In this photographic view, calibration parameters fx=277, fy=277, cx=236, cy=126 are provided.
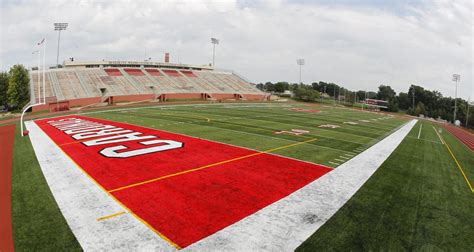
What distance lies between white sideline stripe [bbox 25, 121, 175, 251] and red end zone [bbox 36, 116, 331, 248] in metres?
0.36

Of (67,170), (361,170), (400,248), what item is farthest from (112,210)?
(361,170)

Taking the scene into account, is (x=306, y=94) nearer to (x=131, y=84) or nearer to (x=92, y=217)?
(x=131, y=84)

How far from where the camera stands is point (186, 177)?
11.6m

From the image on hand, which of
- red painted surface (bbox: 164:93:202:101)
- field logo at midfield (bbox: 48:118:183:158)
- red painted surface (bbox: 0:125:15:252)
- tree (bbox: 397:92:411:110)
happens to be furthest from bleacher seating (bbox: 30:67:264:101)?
tree (bbox: 397:92:411:110)

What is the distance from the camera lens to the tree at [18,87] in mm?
48781

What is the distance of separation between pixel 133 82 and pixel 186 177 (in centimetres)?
6063

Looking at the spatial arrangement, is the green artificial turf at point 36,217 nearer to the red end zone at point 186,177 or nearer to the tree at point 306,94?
the red end zone at point 186,177

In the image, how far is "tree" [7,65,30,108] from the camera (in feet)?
160

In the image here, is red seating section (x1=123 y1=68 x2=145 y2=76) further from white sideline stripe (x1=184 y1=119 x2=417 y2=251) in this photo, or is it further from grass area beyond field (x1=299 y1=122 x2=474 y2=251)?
grass area beyond field (x1=299 y1=122 x2=474 y2=251)

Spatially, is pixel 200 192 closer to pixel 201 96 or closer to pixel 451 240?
pixel 451 240

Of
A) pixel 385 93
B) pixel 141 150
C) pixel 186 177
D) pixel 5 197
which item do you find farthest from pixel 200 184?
pixel 385 93

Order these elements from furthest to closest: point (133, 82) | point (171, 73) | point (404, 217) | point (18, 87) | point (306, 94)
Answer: point (306, 94), point (171, 73), point (133, 82), point (18, 87), point (404, 217)

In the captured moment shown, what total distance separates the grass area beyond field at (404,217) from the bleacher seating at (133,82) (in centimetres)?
4988

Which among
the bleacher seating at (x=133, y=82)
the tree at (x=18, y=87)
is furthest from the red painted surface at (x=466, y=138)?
the tree at (x=18, y=87)
